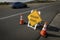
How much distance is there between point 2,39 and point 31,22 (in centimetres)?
263

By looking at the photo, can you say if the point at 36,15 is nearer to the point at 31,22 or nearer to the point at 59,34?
the point at 31,22

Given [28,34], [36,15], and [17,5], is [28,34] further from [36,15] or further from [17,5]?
[17,5]

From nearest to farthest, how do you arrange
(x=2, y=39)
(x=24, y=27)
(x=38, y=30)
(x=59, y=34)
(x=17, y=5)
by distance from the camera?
(x=2, y=39) < (x=59, y=34) < (x=38, y=30) < (x=24, y=27) < (x=17, y=5)

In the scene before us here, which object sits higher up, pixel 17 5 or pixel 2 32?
pixel 2 32

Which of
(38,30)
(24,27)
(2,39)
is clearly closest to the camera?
(2,39)

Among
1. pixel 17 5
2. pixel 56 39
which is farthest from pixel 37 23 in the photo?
pixel 17 5

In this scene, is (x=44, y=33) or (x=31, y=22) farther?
(x=31, y=22)

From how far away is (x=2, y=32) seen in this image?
9.98m

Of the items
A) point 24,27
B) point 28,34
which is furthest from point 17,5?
point 28,34

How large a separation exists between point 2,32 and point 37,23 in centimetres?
196

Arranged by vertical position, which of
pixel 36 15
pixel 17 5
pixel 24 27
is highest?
pixel 36 15

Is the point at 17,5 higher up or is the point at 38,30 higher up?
the point at 38,30

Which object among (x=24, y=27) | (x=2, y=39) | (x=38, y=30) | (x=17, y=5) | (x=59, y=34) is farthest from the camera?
(x=17, y=5)

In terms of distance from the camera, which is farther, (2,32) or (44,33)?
(2,32)
